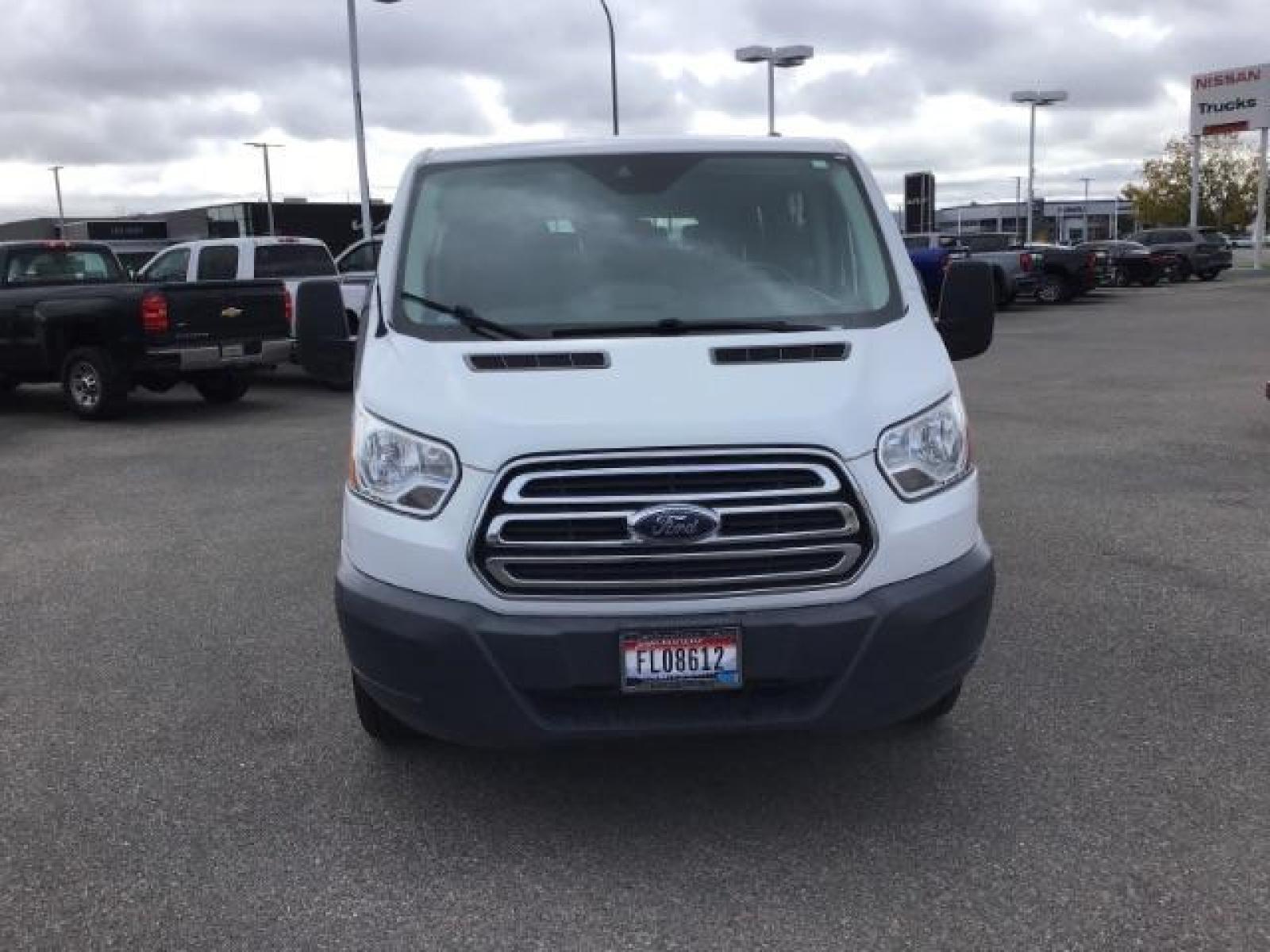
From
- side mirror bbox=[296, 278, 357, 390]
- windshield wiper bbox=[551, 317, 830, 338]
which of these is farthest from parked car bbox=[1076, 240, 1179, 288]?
windshield wiper bbox=[551, 317, 830, 338]

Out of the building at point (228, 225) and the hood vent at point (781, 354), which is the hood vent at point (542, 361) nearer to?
the hood vent at point (781, 354)

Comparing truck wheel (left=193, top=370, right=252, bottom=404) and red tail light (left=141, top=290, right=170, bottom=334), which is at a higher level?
red tail light (left=141, top=290, right=170, bottom=334)

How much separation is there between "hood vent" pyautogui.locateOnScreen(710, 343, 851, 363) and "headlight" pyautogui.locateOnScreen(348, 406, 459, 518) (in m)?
0.85

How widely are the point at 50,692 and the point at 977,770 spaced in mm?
3499

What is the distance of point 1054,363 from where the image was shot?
53.6 ft

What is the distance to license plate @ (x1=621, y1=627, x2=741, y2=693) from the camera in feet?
10.5

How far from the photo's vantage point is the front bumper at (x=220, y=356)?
12.4 metres

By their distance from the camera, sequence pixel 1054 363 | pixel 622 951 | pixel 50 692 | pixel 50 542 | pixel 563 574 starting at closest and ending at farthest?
pixel 622 951, pixel 563 574, pixel 50 692, pixel 50 542, pixel 1054 363

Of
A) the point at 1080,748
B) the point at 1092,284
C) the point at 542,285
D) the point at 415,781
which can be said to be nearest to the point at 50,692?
the point at 415,781

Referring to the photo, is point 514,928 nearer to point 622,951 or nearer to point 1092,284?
point 622,951

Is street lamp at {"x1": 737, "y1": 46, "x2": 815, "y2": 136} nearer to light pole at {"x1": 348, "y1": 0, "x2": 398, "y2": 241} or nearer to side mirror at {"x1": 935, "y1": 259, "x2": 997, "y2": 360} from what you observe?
light pole at {"x1": 348, "y1": 0, "x2": 398, "y2": 241}

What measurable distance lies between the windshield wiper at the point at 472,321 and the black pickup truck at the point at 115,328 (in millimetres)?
9233

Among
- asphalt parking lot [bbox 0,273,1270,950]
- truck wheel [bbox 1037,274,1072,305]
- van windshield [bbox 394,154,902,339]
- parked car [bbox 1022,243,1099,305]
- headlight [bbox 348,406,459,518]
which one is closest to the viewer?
asphalt parking lot [bbox 0,273,1270,950]

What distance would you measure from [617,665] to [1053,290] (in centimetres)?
2847
